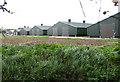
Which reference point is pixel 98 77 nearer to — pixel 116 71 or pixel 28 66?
pixel 116 71

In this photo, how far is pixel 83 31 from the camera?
22.2m

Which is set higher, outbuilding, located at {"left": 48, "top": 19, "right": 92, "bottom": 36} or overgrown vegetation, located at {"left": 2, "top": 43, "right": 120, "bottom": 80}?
outbuilding, located at {"left": 48, "top": 19, "right": 92, "bottom": 36}

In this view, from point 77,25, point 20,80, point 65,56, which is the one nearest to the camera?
point 20,80

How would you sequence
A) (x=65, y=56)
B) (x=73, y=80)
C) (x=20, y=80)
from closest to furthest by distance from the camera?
(x=20, y=80), (x=73, y=80), (x=65, y=56)

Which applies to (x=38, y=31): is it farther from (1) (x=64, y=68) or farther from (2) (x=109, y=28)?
(1) (x=64, y=68)

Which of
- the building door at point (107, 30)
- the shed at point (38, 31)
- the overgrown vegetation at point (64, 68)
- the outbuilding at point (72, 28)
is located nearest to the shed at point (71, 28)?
the outbuilding at point (72, 28)

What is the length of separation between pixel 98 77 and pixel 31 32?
95.2 feet

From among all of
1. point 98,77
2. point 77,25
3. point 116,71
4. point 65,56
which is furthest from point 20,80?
point 77,25

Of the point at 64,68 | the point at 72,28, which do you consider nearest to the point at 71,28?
the point at 72,28

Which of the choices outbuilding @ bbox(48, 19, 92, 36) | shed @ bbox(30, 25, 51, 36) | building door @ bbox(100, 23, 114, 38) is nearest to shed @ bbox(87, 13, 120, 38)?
building door @ bbox(100, 23, 114, 38)

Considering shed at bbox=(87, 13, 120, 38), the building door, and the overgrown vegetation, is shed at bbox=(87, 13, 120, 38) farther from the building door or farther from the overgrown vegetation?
the overgrown vegetation

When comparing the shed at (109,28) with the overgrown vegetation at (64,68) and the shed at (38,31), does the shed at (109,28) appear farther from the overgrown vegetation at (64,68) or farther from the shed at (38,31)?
the overgrown vegetation at (64,68)

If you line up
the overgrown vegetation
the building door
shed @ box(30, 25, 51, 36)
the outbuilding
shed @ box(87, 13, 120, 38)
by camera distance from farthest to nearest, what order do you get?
shed @ box(30, 25, 51, 36) → the outbuilding → the building door → shed @ box(87, 13, 120, 38) → the overgrown vegetation

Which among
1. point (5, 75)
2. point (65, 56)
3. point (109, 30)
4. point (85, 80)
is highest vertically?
point (109, 30)
